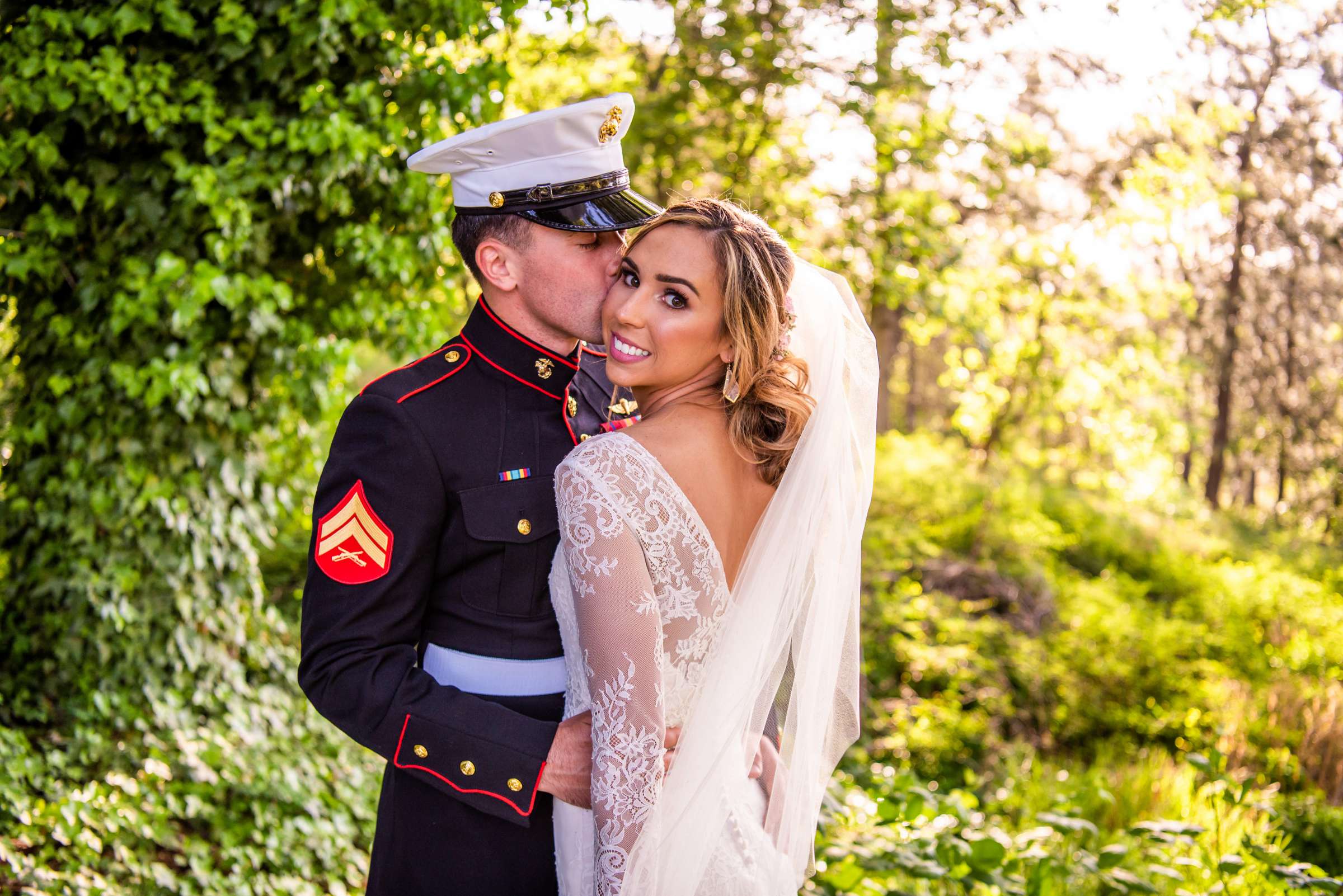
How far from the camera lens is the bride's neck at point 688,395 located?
181 centimetres

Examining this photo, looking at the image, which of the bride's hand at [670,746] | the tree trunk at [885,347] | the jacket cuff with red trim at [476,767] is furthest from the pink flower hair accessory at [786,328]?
the tree trunk at [885,347]

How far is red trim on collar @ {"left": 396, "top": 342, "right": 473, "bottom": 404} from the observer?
179cm

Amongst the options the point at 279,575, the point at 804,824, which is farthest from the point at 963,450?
the point at 804,824

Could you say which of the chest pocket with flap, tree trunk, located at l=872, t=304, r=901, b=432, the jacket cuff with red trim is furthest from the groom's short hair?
tree trunk, located at l=872, t=304, r=901, b=432

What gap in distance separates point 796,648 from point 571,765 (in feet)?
1.64

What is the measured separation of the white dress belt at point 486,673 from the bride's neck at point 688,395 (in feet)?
1.68

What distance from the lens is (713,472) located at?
1756 mm

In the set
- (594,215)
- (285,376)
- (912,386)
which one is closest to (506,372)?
(594,215)

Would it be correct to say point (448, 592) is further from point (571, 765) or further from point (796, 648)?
point (796, 648)

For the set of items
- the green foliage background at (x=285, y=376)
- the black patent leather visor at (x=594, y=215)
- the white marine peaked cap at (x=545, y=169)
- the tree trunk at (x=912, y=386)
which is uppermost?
the white marine peaked cap at (x=545, y=169)

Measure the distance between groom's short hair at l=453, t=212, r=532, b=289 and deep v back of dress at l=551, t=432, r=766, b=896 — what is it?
48 cm

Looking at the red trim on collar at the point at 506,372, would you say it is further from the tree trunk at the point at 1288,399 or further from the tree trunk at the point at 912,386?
the tree trunk at the point at 912,386

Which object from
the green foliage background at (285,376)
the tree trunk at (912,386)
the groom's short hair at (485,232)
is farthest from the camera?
the tree trunk at (912,386)

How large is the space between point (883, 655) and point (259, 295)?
207 inches
